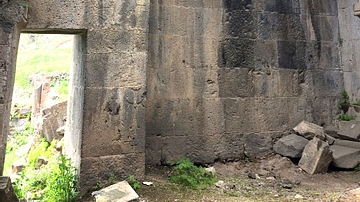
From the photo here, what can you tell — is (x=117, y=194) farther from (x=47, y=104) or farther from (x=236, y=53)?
(x=47, y=104)

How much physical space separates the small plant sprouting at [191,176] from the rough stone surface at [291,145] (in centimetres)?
149

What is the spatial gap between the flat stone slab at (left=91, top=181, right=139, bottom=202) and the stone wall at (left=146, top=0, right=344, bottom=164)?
3.62 ft

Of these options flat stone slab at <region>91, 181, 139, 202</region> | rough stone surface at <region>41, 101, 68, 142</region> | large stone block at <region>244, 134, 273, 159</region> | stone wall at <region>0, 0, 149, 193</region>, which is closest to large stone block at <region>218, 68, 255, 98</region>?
large stone block at <region>244, 134, 273, 159</region>

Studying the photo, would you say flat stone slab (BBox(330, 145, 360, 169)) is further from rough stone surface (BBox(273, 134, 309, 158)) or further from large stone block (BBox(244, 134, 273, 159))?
large stone block (BBox(244, 134, 273, 159))

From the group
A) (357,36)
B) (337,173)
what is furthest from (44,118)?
(357,36)

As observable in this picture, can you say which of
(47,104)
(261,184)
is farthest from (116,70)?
(47,104)

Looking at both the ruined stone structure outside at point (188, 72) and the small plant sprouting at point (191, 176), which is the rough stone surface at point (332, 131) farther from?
the small plant sprouting at point (191, 176)

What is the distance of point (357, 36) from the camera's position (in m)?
5.66

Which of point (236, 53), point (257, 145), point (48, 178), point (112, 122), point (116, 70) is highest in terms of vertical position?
point (236, 53)

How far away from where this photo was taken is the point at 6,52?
3.41 metres

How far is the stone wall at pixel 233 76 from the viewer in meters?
4.73

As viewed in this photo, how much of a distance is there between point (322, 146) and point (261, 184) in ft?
4.24

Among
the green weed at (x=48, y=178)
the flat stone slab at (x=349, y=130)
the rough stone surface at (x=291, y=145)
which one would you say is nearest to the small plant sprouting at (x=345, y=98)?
the flat stone slab at (x=349, y=130)

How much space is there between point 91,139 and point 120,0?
200 cm
